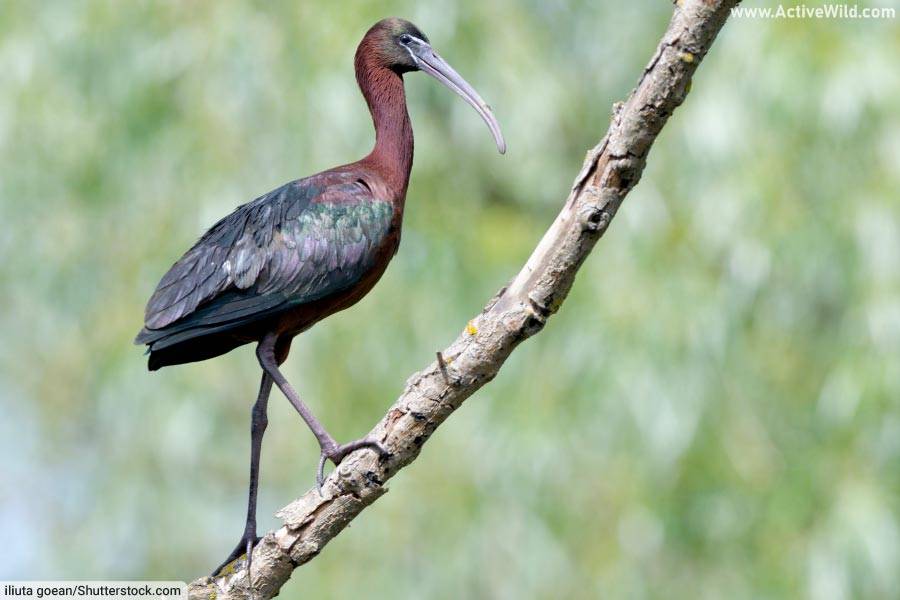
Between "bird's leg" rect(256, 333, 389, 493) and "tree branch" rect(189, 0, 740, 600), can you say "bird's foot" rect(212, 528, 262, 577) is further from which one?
"bird's leg" rect(256, 333, 389, 493)

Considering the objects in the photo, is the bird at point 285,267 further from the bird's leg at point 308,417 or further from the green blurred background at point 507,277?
the green blurred background at point 507,277

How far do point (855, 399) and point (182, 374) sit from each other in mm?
3599

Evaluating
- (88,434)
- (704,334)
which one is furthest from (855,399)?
(88,434)

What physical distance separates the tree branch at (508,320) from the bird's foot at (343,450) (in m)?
0.02

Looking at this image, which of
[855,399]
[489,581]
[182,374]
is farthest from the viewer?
[489,581]

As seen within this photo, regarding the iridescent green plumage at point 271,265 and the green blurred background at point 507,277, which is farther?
the green blurred background at point 507,277

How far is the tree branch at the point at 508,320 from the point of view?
3.18 meters

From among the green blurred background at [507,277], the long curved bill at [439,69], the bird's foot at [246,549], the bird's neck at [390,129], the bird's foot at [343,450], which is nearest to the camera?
the bird's foot at [343,450]

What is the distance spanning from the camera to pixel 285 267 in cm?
426

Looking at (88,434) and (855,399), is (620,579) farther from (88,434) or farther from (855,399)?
(88,434)

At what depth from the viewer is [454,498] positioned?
7.38 meters

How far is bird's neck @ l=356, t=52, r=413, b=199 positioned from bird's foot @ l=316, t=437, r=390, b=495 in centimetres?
95

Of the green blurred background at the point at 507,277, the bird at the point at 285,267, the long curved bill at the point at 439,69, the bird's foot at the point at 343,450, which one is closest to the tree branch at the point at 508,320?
the bird's foot at the point at 343,450

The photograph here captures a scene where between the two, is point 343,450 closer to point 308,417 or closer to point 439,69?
point 308,417
